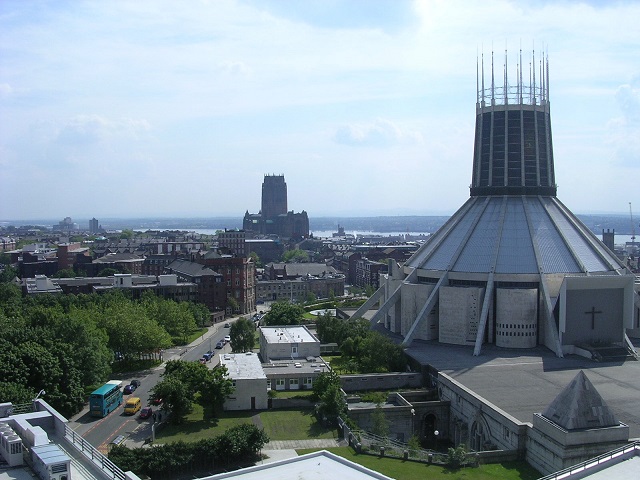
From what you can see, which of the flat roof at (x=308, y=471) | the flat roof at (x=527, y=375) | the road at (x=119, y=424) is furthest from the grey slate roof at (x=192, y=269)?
the flat roof at (x=308, y=471)

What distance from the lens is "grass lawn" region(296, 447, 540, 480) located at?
107ft

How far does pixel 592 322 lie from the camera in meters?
55.8

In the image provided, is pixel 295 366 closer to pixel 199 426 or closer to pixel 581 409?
pixel 199 426

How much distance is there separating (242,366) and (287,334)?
498 inches

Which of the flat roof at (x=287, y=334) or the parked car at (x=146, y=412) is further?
the flat roof at (x=287, y=334)

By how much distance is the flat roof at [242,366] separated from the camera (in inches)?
1820

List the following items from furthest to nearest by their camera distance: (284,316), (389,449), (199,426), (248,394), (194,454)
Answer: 1. (284,316)
2. (248,394)
3. (199,426)
4. (389,449)
5. (194,454)

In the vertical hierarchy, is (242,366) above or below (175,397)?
above

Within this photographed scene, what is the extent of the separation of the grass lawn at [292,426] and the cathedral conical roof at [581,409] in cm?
1354

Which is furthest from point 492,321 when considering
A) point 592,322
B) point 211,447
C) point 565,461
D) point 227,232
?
point 227,232

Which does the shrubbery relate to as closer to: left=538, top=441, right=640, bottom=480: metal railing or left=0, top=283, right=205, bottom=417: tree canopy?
left=0, top=283, right=205, bottom=417: tree canopy

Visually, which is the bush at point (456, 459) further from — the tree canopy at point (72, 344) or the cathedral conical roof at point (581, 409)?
the tree canopy at point (72, 344)

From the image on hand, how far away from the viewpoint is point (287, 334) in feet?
202

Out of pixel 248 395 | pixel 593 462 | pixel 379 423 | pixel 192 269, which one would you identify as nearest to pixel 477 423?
pixel 379 423
